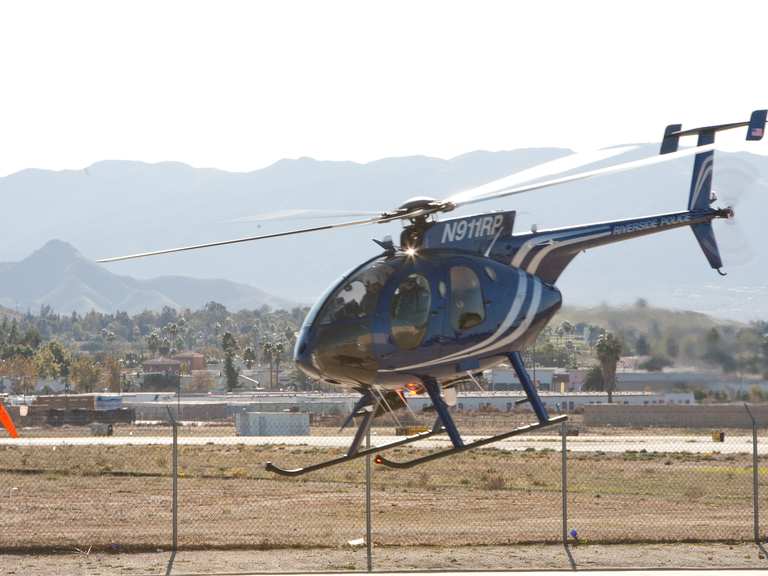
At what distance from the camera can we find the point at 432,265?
55.6ft

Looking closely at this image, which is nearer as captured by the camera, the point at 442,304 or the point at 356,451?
the point at 442,304

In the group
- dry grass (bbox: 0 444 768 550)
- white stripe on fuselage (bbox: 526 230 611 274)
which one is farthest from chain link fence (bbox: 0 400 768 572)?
white stripe on fuselage (bbox: 526 230 611 274)

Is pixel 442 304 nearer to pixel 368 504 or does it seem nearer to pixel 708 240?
pixel 368 504

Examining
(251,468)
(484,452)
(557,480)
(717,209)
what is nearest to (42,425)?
(484,452)

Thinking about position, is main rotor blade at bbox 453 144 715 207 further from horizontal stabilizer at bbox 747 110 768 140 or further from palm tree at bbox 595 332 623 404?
palm tree at bbox 595 332 623 404

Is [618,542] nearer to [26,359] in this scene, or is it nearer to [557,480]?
[557,480]

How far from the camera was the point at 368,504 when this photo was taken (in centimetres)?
2075

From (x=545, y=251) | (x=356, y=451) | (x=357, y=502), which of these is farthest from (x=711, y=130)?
(x=357, y=502)

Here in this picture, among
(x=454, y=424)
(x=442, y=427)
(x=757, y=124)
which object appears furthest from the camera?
(x=757, y=124)

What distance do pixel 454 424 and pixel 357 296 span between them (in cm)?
215

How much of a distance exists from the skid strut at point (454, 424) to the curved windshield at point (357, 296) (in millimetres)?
1568

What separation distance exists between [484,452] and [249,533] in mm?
29935

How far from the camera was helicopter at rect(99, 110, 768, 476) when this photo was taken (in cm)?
1670

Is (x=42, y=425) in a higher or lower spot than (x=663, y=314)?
lower
